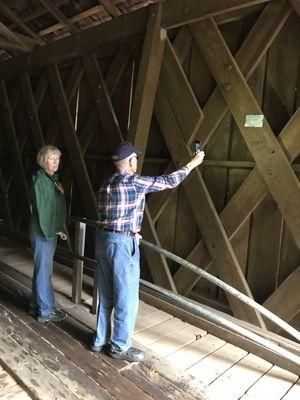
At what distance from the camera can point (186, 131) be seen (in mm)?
4086

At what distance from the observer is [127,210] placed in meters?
3.00

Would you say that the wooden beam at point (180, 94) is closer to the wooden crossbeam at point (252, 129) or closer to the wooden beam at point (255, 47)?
the wooden beam at point (255, 47)

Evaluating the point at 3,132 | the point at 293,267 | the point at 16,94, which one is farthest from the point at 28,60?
the point at 293,267

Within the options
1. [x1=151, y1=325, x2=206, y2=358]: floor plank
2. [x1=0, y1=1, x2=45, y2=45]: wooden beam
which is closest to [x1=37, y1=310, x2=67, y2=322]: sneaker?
[x1=151, y1=325, x2=206, y2=358]: floor plank

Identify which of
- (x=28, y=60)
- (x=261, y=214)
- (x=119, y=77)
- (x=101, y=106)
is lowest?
(x=261, y=214)

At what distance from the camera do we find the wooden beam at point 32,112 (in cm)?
627

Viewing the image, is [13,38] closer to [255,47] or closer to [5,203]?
[5,203]

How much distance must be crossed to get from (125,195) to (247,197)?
1.31 m

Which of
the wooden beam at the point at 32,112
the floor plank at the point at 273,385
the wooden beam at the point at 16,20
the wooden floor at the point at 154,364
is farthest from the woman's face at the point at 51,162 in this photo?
the wooden beam at the point at 16,20

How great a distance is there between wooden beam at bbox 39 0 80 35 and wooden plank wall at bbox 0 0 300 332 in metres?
0.41

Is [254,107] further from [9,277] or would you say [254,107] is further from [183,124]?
[9,277]

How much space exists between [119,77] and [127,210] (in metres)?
2.70

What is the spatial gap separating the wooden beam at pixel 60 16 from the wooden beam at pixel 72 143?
743mm

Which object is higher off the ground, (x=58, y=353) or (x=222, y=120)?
(x=222, y=120)
